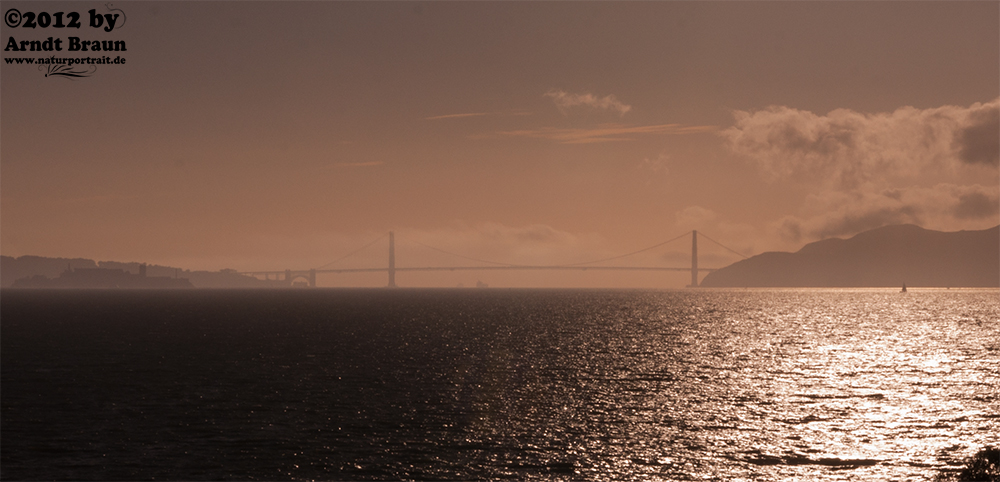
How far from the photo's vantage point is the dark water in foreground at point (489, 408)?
37.8m

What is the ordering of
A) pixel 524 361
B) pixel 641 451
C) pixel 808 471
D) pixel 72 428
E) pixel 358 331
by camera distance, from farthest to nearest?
pixel 358 331
pixel 524 361
pixel 72 428
pixel 641 451
pixel 808 471

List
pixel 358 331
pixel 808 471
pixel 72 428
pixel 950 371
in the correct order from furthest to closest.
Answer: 1. pixel 358 331
2. pixel 950 371
3. pixel 72 428
4. pixel 808 471

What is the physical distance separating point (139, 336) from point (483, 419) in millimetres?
70983

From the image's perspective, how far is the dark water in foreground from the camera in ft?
124

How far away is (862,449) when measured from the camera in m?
40.9

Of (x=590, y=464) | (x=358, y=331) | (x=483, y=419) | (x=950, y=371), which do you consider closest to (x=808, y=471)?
(x=590, y=464)

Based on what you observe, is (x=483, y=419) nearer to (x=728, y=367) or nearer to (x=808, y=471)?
(x=808, y=471)

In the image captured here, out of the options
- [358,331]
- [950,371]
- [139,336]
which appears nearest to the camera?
[950,371]

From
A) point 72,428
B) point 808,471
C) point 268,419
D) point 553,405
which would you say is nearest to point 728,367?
point 553,405

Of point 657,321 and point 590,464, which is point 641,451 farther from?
point 657,321

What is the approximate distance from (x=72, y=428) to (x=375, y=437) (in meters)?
17.5

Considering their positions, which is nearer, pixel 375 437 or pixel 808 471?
pixel 808 471

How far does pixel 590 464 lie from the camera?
37.8 meters

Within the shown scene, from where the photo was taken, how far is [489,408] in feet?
168
